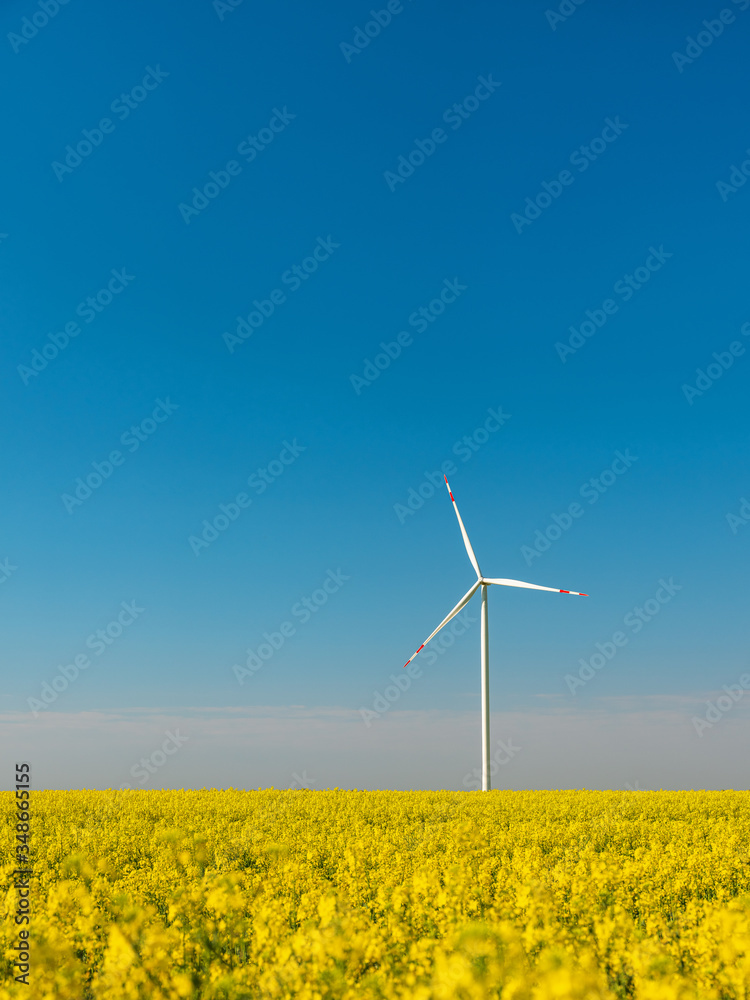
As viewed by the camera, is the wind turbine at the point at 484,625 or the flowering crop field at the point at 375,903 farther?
the wind turbine at the point at 484,625

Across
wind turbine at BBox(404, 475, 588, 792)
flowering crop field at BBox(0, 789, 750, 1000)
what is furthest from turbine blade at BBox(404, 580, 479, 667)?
flowering crop field at BBox(0, 789, 750, 1000)

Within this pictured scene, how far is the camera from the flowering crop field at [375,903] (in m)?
7.95

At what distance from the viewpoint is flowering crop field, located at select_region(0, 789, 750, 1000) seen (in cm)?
Result: 795

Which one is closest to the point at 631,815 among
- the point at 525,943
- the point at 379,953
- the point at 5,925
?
the point at 525,943

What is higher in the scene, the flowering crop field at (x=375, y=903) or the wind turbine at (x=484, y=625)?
the wind turbine at (x=484, y=625)

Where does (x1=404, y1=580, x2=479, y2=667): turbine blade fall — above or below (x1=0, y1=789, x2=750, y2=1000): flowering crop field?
above

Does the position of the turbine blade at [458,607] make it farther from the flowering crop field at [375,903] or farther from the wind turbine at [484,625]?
the flowering crop field at [375,903]

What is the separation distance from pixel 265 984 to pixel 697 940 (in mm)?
5801

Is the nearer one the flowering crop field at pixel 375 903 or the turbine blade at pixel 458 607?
the flowering crop field at pixel 375 903

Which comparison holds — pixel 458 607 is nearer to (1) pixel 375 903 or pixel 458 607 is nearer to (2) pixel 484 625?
(2) pixel 484 625

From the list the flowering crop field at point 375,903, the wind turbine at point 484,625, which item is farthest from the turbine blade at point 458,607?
the flowering crop field at point 375,903

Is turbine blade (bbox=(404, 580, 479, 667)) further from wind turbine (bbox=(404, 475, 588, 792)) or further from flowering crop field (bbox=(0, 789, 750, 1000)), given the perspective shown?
flowering crop field (bbox=(0, 789, 750, 1000))

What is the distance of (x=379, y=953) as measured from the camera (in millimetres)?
8086

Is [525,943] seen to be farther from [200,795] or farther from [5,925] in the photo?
[200,795]
